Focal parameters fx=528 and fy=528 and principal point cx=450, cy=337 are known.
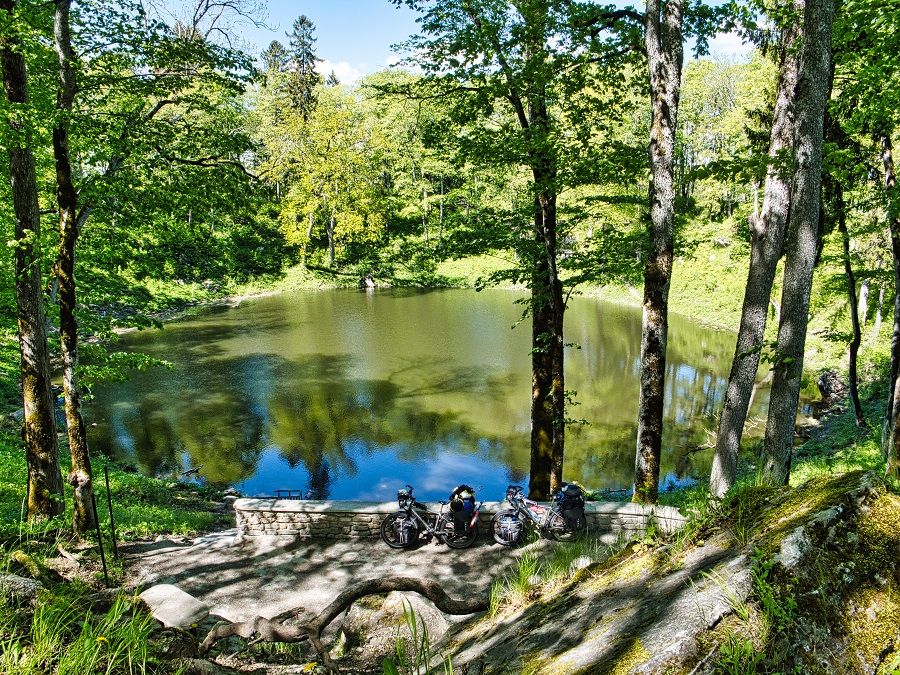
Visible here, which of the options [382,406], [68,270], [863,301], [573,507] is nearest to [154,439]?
[382,406]

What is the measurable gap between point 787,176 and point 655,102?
1796 millimetres

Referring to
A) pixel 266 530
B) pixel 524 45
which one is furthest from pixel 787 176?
pixel 266 530

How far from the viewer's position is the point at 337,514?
8.12 m

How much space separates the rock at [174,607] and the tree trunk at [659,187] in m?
5.31

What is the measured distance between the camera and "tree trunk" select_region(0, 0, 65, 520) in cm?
607

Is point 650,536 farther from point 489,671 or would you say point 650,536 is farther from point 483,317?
point 483,317

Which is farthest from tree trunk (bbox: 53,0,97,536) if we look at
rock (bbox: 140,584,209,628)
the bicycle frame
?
the bicycle frame

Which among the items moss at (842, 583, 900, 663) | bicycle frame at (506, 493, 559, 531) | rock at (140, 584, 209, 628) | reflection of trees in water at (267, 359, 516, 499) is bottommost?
reflection of trees in water at (267, 359, 516, 499)

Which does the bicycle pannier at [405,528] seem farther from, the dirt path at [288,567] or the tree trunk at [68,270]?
the tree trunk at [68,270]

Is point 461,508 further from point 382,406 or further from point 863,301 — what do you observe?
point 863,301

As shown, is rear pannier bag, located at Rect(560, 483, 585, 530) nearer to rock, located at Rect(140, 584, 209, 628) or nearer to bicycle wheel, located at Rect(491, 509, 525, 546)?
bicycle wheel, located at Rect(491, 509, 525, 546)

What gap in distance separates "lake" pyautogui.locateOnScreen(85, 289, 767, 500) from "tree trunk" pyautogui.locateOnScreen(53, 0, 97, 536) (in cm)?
601

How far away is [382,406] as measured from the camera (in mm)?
17578

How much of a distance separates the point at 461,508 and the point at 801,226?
212 inches
